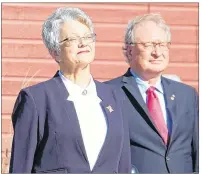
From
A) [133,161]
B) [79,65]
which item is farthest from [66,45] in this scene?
[133,161]

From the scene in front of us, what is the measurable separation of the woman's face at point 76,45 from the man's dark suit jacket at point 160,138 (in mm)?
457

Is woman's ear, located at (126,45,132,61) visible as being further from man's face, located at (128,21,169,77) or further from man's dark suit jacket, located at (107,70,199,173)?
man's dark suit jacket, located at (107,70,199,173)

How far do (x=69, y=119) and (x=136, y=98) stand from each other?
2.01ft

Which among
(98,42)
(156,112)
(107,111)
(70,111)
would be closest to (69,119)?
(70,111)

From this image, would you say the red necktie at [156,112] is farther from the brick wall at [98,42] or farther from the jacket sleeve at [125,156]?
the brick wall at [98,42]

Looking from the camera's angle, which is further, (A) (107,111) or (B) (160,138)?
(B) (160,138)

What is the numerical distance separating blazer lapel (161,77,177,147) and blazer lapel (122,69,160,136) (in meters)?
0.10

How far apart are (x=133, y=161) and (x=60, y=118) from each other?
610 millimetres

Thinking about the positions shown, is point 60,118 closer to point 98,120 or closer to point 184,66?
Result: point 98,120

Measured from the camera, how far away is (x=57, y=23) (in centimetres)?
445

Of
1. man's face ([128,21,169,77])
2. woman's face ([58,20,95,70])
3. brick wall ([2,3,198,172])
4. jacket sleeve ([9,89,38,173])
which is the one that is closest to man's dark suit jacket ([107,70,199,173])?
man's face ([128,21,169,77])

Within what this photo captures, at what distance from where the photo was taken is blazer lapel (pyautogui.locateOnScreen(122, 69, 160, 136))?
15.6ft

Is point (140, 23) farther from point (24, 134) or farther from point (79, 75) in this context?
point (24, 134)

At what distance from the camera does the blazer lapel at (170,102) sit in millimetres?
4746
